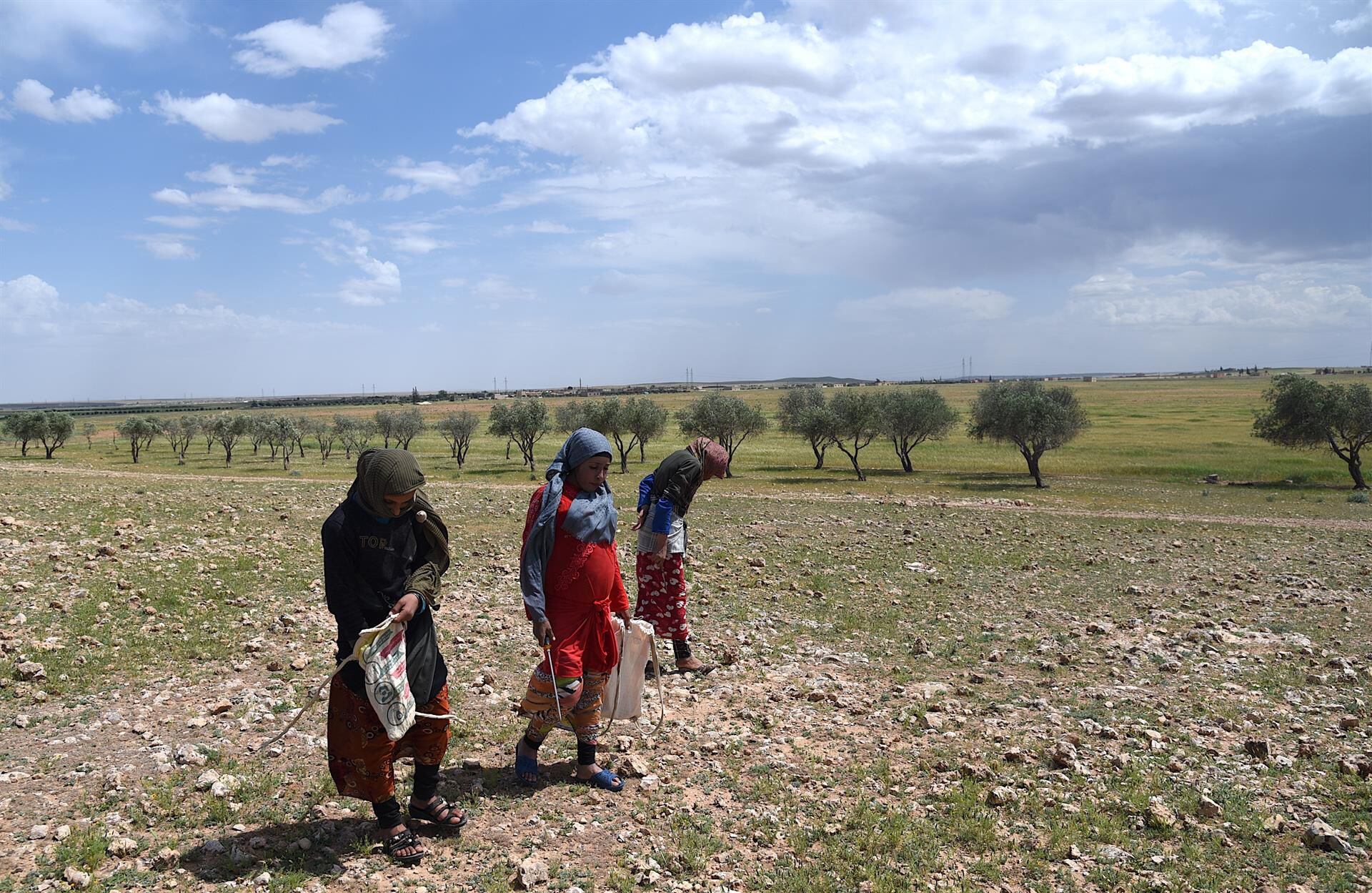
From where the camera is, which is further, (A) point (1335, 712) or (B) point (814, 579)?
(B) point (814, 579)

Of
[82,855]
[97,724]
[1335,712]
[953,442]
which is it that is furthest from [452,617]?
[953,442]

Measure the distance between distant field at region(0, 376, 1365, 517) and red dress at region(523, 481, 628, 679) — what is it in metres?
33.2

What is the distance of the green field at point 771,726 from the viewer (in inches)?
191

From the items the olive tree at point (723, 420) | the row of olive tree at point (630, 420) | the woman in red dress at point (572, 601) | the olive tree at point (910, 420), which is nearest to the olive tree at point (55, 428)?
the row of olive tree at point (630, 420)

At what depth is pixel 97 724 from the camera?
6547 mm

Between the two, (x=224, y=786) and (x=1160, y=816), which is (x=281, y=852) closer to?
(x=224, y=786)

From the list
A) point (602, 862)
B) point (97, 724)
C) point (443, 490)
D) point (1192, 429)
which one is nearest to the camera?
point (602, 862)

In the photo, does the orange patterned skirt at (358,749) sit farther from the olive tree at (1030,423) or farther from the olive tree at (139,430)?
the olive tree at (139,430)

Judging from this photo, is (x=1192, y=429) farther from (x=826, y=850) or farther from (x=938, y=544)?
(x=826, y=850)

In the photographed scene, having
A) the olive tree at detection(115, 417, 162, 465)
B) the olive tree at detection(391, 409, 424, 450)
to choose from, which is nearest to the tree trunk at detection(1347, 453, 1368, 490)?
the olive tree at detection(391, 409, 424, 450)

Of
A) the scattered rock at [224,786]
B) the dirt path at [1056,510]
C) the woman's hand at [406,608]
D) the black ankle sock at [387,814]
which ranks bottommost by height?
the dirt path at [1056,510]

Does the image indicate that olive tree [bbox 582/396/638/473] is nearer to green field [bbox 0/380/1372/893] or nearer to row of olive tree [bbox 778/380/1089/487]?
row of olive tree [bbox 778/380/1089/487]

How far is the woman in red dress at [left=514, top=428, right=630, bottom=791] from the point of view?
556cm

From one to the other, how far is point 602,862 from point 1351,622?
11.4m
